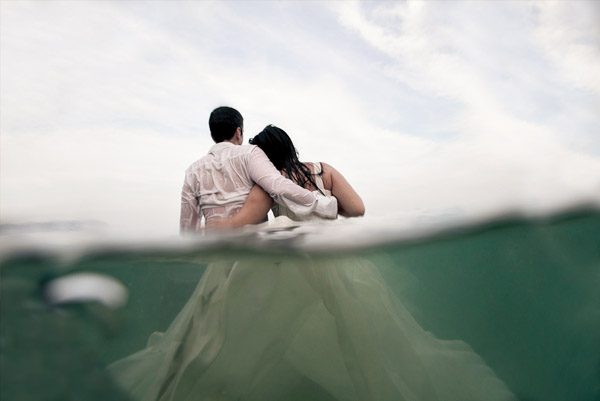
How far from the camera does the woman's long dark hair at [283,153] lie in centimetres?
420

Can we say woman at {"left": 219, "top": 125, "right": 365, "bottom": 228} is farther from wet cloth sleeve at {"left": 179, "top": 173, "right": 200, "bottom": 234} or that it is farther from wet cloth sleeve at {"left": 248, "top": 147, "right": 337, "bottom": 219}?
wet cloth sleeve at {"left": 179, "top": 173, "right": 200, "bottom": 234}

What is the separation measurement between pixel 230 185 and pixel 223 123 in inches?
24.3

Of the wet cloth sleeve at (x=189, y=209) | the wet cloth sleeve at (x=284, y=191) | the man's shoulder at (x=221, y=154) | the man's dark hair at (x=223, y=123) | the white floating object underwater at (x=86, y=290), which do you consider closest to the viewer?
the white floating object underwater at (x=86, y=290)

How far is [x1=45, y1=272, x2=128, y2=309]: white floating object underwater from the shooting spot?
265 cm

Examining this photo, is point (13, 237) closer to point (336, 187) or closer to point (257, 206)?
point (257, 206)

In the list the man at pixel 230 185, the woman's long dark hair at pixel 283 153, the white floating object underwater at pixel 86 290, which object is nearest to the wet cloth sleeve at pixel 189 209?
the man at pixel 230 185

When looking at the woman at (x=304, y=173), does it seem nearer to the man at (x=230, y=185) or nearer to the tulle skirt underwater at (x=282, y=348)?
the man at (x=230, y=185)

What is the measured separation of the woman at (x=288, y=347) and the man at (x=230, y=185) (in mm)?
547

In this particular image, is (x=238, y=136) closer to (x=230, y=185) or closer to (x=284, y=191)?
(x=230, y=185)

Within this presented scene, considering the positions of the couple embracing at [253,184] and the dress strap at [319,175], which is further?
the dress strap at [319,175]

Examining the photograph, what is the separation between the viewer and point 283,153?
423 cm

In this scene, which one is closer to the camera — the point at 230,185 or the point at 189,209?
the point at 230,185

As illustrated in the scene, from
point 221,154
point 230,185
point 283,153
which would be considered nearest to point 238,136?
point 221,154

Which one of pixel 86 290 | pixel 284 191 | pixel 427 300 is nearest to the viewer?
pixel 86 290
